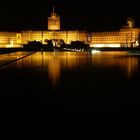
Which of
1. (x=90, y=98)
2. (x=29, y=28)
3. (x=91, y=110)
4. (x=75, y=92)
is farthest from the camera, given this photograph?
(x=29, y=28)

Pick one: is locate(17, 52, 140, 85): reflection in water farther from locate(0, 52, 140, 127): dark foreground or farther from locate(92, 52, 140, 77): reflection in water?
locate(0, 52, 140, 127): dark foreground

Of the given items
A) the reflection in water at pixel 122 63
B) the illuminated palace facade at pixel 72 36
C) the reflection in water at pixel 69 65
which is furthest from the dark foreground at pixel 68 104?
the illuminated palace facade at pixel 72 36

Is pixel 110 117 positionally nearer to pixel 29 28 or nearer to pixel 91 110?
pixel 91 110

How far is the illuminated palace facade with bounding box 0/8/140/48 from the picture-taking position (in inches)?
5187

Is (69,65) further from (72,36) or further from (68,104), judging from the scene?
(72,36)

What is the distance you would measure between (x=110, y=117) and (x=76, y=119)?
0.57 metres

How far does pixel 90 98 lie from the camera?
8.16 metres

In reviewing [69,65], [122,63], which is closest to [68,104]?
[69,65]

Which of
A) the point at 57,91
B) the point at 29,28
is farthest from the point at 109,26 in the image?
the point at 57,91

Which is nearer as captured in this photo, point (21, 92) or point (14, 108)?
point (14, 108)

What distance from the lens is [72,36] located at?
148 metres

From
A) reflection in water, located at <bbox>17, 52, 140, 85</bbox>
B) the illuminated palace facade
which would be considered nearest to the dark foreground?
reflection in water, located at <bbox>17, 52, 140, 85</bbox>

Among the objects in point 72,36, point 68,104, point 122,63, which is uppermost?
point 68,104

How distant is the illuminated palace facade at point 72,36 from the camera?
132m
